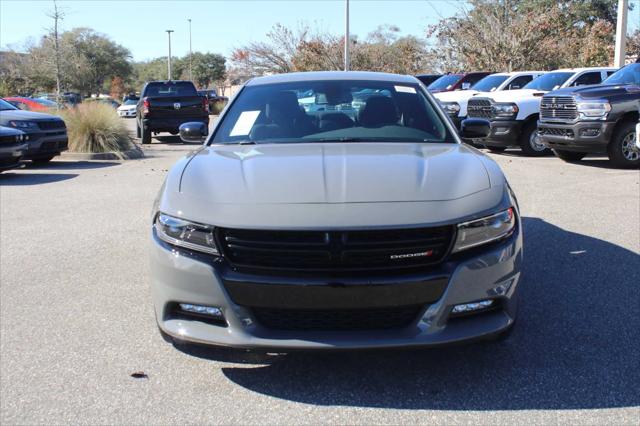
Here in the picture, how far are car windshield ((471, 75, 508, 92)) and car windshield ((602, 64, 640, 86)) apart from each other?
5.36 meters

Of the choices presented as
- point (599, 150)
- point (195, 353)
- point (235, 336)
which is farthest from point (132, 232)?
point (599, 150)

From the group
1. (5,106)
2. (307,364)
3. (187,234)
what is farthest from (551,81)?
(187,234)

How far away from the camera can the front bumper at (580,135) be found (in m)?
11.4

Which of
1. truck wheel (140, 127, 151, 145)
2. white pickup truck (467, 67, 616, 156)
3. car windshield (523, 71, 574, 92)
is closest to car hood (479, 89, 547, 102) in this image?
white pickup truck (467, 67, 616, 156)

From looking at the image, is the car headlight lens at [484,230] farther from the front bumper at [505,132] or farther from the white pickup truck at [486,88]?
the white pickup truck at [486,88]

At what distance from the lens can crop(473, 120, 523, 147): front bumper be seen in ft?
46.8

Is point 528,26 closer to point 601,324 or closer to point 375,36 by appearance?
point 375,36

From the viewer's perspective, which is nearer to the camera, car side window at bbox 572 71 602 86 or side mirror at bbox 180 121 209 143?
side mirror at bbox 180 121 209 143

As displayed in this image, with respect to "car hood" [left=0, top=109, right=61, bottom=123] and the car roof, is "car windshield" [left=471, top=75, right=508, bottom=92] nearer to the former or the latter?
"car hood" [left=0, top=109, right=61, bottom=123]

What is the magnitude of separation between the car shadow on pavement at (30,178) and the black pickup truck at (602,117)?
29.3 feet

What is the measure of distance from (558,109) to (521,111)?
6.65 feet

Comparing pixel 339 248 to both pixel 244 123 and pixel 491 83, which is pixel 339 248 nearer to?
pixel 244 123

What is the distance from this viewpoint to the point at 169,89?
803 inches

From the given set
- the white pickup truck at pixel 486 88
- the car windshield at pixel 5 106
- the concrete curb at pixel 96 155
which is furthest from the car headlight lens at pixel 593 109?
the car windshield at pixel 5 106
